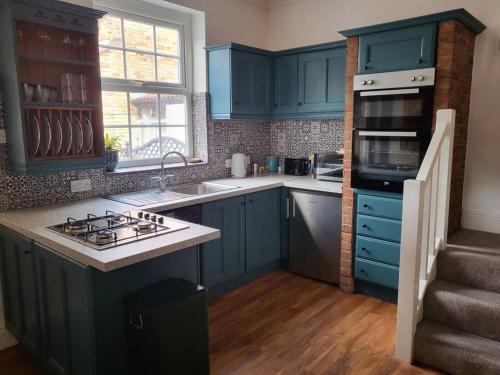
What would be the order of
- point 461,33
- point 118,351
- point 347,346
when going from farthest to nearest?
point 461,33 → point 347,346 → point 118,351

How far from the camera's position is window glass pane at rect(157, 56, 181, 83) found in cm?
361

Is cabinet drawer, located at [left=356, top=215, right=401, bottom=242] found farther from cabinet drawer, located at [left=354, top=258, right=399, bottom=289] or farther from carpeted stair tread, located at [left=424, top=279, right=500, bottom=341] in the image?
carpeted stair tread, located at [left=424, top=279, right=500, bottom=341]

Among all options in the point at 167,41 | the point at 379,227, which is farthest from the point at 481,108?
the point at 167,41

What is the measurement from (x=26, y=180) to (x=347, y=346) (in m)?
2.38

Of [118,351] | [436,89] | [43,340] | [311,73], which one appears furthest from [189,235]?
[311,73]

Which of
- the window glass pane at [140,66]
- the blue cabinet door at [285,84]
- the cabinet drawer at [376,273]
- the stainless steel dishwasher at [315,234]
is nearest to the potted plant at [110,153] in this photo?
the window glass pane at [140,66]

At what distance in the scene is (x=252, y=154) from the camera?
4.34 m

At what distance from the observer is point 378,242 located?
3145 millimetres

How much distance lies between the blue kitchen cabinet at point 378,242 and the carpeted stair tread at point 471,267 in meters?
0.38

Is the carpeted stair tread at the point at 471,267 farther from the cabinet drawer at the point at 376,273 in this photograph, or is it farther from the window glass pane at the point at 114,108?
the window glass pane at the point at 114,108

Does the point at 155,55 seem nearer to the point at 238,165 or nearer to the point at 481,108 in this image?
the point at 238,165

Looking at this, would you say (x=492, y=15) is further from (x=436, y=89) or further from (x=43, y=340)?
(x=43, y=340)

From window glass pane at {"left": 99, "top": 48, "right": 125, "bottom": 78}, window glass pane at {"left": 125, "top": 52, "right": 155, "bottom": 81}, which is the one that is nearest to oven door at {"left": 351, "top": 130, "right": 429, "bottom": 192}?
window glass pane at {"left": 125, "top": 52, "right": 155, "bottom": 81}

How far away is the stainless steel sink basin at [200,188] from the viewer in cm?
350
